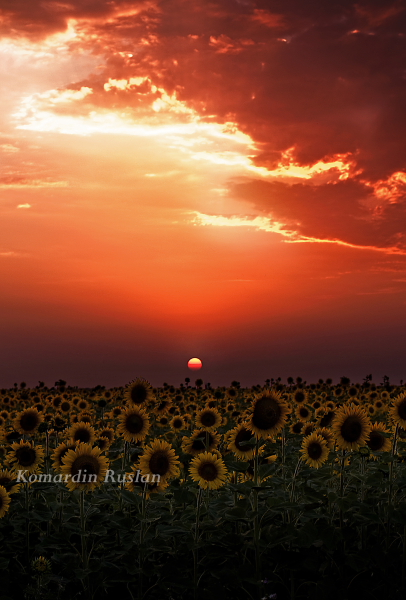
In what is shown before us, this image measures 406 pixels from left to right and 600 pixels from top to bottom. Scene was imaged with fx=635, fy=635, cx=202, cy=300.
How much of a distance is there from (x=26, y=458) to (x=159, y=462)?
10.4 feet

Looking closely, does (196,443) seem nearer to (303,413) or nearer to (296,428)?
(296,428)

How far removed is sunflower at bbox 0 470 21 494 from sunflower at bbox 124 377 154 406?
107 inches

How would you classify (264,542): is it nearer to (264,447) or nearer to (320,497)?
(320,497)

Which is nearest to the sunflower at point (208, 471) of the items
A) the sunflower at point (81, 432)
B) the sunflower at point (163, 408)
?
the sunflower at point (81, 432)

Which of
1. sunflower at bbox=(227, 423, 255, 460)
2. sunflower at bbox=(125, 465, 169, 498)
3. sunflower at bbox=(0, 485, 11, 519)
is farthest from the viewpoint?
sunflower at bbox=(227, 423, 255, 460)

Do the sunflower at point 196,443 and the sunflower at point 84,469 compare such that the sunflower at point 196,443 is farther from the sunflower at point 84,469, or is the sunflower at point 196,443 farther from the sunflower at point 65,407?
the sunflower at point 65,407

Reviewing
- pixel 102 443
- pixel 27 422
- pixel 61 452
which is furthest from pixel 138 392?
pixel 27 422

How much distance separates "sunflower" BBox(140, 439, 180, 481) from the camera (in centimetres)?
1013

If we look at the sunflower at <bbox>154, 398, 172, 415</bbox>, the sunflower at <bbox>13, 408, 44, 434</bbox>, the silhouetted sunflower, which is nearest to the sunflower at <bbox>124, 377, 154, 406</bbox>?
the silhouetted sunflower

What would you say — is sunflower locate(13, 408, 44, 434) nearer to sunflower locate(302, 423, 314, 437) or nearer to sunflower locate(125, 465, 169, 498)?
sunflower locate(125, 465, 169, 498)

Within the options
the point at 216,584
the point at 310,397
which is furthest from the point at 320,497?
the point at 310,397

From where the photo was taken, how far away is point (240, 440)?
1095cm

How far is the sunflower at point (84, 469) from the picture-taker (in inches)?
368

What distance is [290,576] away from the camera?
31.4ft
